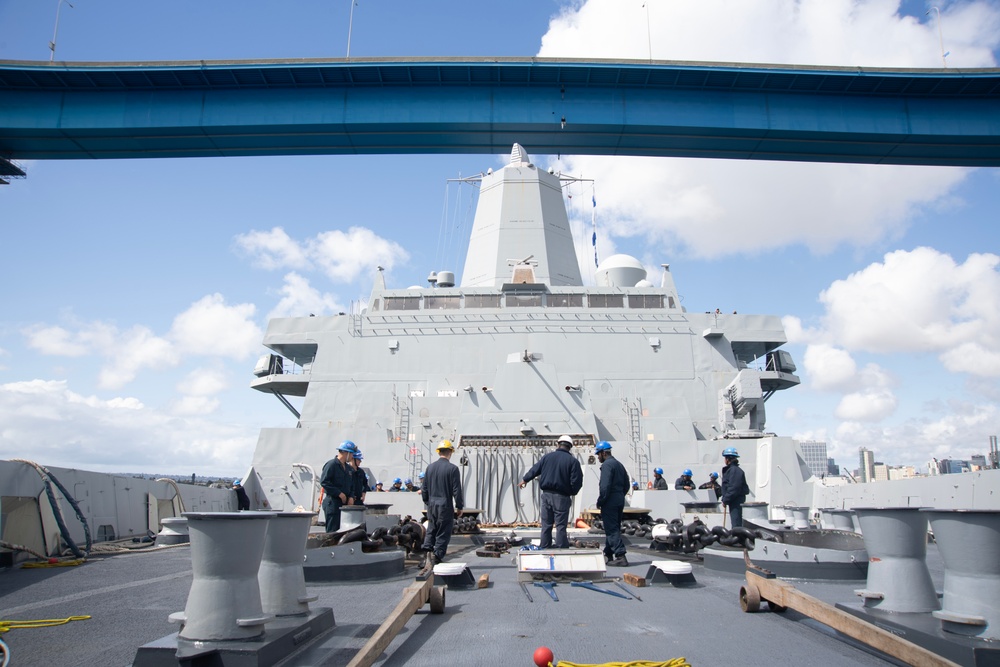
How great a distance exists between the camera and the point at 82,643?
11.9ft

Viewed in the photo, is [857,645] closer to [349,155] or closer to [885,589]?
[885,589]

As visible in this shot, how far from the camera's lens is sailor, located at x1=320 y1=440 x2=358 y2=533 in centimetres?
777

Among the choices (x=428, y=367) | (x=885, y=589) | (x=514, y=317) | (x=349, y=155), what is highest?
(x=349, y=155)

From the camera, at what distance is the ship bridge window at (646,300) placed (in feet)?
61.7

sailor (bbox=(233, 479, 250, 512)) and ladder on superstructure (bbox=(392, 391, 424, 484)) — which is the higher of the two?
ladder on superstructure (bbox=(392, 391, 424, 484))

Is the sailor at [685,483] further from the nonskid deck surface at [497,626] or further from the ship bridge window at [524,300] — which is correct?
the ship bridge window at [524,300]

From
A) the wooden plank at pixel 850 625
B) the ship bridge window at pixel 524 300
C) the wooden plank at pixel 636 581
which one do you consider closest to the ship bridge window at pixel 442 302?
the ship bridge window at pixel 524 300

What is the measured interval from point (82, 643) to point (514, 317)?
15190 mm

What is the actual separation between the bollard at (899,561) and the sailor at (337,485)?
5724 mm

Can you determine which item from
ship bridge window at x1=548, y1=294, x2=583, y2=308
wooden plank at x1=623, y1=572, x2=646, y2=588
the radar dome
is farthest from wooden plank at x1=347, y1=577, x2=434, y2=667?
the radar dome

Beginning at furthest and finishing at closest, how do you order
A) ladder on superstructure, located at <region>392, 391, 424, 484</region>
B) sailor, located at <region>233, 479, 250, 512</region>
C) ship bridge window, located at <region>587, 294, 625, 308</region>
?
ship bridge window, located at <region>587, 294, 625, 308</region>, ladder on superstructure, located at <region>392, 391, 424, 484</region>, sailor, located at <region>233, 479, 250, 512</region>

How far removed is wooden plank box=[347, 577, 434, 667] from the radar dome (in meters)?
18.7

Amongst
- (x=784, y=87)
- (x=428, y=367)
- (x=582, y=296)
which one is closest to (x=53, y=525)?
(x=428, y=367)

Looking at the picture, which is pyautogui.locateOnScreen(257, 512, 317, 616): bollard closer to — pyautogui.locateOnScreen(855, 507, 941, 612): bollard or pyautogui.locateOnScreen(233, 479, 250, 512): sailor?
pyautogui.locateOnScreen(855, 507, 941, 612): bollard
